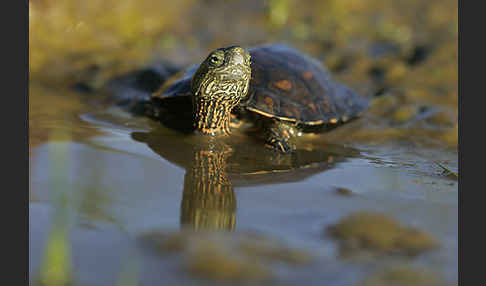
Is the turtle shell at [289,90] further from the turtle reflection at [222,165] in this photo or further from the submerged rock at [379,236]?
the submerged rock at [379,236]

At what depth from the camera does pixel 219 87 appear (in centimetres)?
320

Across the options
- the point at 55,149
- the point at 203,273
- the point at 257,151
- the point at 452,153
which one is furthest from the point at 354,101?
the point at 203,273

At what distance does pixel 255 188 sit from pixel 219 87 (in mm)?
983

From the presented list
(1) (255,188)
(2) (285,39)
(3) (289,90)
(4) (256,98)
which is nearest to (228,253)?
(1) (255,188)

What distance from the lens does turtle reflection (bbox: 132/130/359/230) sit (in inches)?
86.2

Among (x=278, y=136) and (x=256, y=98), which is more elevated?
(x=256, y=98)

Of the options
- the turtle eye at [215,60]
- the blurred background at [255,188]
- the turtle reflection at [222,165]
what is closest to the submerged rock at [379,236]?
the blurred background at [255,188]

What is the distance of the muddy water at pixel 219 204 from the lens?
169cm

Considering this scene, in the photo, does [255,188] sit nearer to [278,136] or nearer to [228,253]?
[228,253]

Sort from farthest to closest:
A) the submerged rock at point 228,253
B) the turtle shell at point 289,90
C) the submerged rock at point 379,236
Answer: the turtle shell at point 289,90 < the submerged rock at point 379,236 < the submerged rock at point 228,253

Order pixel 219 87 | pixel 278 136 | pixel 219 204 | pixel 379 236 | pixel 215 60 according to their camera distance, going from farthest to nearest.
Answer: pixel 278 136 → pixel 219 87 → pixel 215 60 → pixel 219 204 → pixel 379 236

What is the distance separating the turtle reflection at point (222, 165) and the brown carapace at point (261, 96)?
0.64 ft

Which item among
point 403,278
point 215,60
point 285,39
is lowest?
point 403,278

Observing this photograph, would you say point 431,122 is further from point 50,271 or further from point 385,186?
point 50,271
